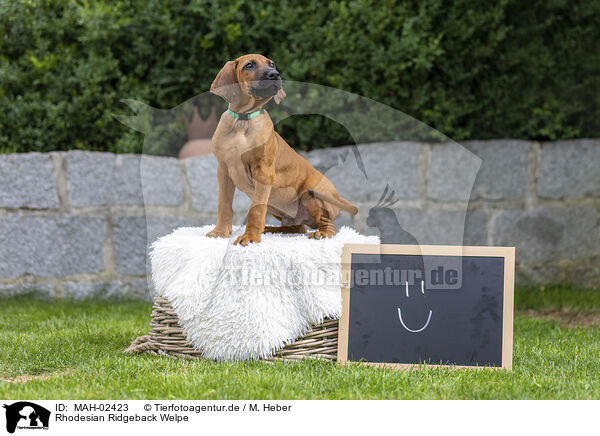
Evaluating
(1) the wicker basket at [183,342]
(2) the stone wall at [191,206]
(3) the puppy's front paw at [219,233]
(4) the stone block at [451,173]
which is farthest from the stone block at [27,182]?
(4) the stone block at [451,173]

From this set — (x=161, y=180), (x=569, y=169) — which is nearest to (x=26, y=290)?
(x=161, y=180)

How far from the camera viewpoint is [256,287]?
164 cm

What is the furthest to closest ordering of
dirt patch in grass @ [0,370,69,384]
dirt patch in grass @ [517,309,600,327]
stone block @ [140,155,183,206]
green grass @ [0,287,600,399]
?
dirt patch in grass @ [517,309,600,327], stone block @ [140,155,183,206], dirt patch in grass @ [0,370,69,384], green grass @ [0,287,600,399]

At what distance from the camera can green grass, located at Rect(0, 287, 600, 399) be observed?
4.57 feet

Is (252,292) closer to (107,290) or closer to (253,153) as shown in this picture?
(253,153)

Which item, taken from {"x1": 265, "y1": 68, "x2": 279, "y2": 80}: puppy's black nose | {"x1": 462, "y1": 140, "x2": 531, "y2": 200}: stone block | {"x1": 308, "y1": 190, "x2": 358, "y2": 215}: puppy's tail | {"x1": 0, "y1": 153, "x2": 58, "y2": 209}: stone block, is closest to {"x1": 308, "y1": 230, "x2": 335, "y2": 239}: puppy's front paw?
{"x1": 308, "y1": 190, "x2": 358, "y2": 215}: puppy's tail

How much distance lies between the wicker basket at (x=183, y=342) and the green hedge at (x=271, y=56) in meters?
1.43

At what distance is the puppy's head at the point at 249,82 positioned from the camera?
1.60 metres

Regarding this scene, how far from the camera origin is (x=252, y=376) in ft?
4.84

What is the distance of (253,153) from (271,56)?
1681 millimetres

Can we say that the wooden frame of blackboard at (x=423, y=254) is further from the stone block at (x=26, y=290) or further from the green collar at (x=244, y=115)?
the stone block at (x=26, y=290)
